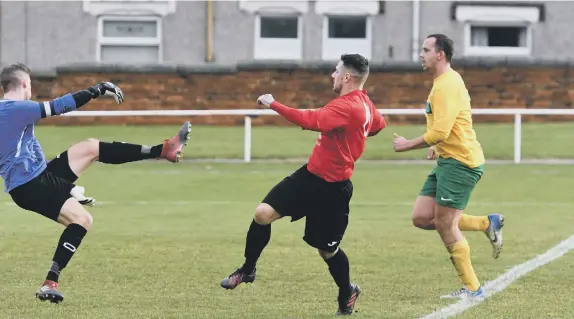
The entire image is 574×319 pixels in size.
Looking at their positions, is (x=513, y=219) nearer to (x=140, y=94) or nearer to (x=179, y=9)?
(x=140, y=94)

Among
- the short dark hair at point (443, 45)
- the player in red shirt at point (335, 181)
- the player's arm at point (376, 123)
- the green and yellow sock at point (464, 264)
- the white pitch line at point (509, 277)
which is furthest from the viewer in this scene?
the green and yellow sock at point (464, 264)

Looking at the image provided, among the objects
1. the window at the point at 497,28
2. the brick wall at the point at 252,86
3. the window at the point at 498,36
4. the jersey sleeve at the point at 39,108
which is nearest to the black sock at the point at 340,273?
the jersey sleeve at the point at 39,108

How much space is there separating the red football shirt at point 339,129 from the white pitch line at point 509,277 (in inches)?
48.8

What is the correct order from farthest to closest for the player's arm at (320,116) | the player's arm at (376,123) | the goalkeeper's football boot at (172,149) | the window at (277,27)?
the window at (277,27), the goalkeeper's football boot at (172,149), the player's arm at (376,123), the player's arm at (320,116)

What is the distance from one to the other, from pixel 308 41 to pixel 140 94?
567cm

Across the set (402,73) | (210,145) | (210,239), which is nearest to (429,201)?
(210,239)

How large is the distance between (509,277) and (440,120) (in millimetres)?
2178

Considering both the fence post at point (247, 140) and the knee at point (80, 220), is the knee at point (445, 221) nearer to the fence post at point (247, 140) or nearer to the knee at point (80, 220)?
the knee at point (80, 220)

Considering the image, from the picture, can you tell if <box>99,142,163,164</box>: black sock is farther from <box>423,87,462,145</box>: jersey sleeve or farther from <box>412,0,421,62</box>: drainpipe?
<box>412,0,421,62</box>: drainpipe

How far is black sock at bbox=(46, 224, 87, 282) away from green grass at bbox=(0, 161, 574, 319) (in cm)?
31

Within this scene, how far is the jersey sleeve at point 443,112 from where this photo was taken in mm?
9320

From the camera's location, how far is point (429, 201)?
10.1 metres

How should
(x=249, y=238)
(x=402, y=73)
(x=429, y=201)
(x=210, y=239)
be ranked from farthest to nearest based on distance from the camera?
1. (x=402, y=73)
2. (x=210, y=239)
3. (x=429, y=201)
4. (x=249, y=238)

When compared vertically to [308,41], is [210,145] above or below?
below
